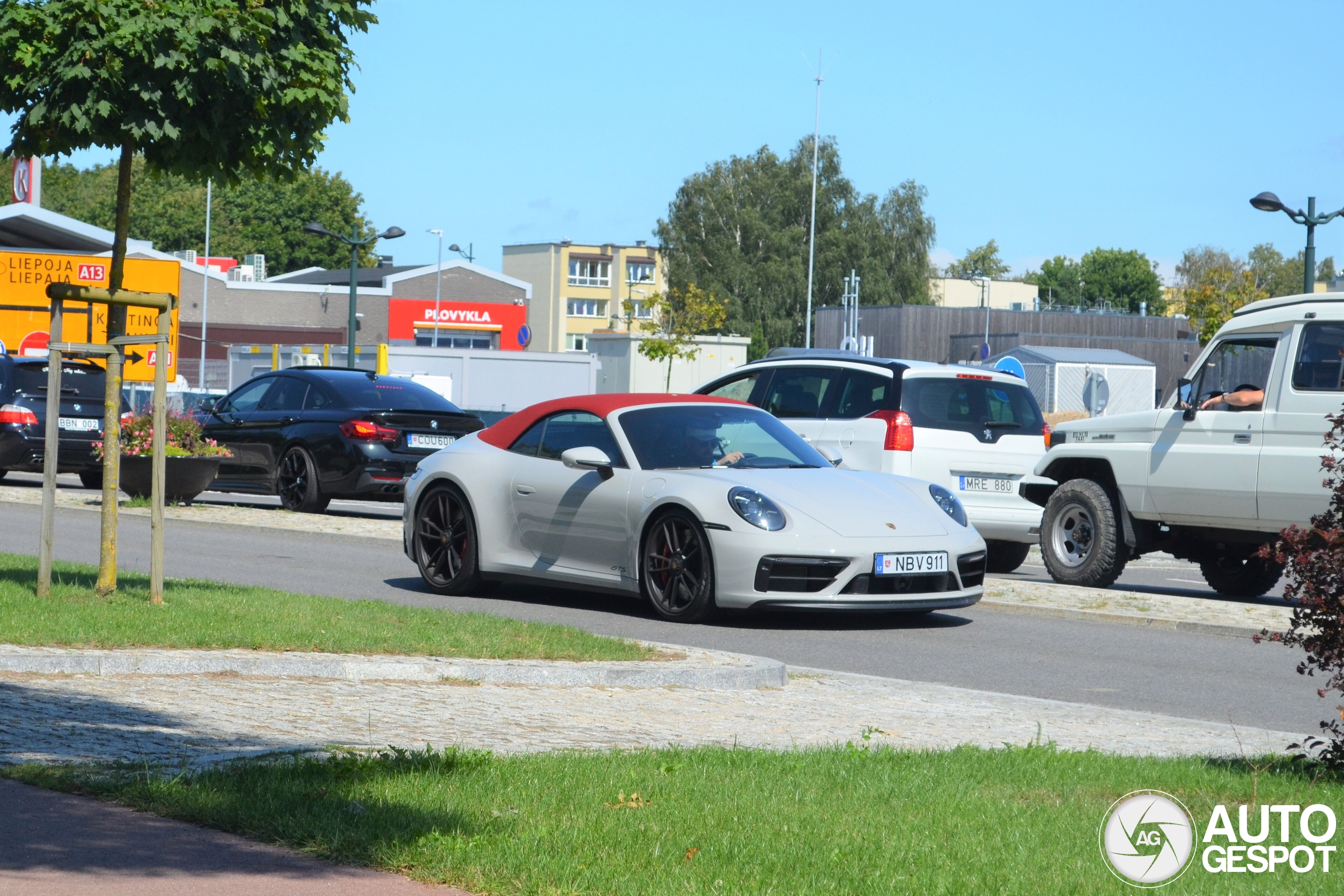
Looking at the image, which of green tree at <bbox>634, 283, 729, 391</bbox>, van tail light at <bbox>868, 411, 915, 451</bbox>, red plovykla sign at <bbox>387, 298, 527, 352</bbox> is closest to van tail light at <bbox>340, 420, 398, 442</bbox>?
van tail light at <bbox>868, 411, 915, 451</bbox>

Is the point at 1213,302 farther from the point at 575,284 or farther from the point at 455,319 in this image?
the point at 575,284

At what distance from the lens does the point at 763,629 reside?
1142 cm

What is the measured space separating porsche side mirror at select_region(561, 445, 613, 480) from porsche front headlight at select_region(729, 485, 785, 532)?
44.3 inches

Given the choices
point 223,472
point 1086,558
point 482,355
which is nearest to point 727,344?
point 482,355

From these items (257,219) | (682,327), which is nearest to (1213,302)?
(682,327)

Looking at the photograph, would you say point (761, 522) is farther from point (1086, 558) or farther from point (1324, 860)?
point (1324, 860)

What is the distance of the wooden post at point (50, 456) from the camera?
32.0 ft

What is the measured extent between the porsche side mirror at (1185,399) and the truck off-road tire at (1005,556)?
289 cm

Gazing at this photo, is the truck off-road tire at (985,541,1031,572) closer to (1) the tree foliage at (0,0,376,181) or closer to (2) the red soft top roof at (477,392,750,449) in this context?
(2) the red soft top roof at (477,392,750,449)

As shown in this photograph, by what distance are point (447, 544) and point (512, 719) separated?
579 cm

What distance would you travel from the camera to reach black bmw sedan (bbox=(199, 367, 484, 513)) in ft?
63.8

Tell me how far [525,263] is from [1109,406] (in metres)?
78.8

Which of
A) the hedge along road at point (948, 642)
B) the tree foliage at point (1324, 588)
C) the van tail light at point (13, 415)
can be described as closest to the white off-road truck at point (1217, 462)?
the hedge along road at point (948, 642)

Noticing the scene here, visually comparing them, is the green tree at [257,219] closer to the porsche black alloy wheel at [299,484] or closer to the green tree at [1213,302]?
the green tree at [1213,302]
